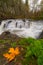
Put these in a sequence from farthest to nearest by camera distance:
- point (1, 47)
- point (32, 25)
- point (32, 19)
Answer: point (32, 19) < point (32, 25) < point (1, 47)

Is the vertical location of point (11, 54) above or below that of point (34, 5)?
above

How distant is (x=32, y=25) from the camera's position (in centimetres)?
1038

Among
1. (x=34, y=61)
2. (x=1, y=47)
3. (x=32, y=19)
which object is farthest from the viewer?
(x=32, y=19)

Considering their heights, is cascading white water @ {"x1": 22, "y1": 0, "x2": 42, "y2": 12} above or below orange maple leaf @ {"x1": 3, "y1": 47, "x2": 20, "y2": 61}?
below

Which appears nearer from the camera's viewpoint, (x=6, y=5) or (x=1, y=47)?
(x=1, y=47)

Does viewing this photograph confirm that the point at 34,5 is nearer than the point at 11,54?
No

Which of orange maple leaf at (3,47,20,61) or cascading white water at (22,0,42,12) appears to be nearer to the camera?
orange maple leaf at (3,47,20,61)

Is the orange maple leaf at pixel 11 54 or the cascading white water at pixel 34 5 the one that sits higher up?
the orange maple leaf at pixel 11 54

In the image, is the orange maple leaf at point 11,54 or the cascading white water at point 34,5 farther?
the cascading white water at point 34,5

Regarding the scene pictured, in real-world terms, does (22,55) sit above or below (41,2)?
above

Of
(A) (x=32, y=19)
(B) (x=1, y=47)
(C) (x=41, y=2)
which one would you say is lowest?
(A) (x=32, y=19)

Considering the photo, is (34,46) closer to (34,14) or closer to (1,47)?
(1,47)

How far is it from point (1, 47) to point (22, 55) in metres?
0.45

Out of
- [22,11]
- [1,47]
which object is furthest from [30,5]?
[1,47]
